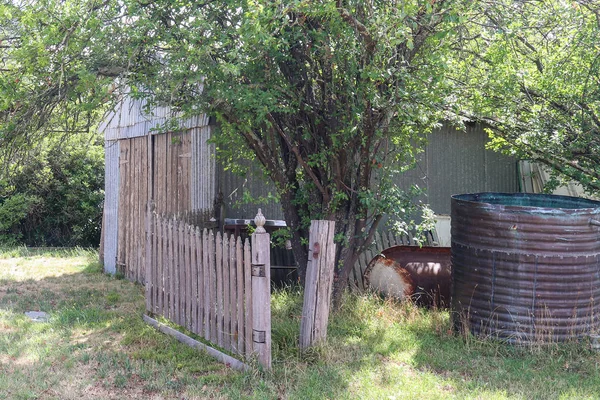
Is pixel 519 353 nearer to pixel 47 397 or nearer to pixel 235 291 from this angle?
pixel 235 291

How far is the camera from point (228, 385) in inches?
195

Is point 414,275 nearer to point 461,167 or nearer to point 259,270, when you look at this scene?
point 259,270

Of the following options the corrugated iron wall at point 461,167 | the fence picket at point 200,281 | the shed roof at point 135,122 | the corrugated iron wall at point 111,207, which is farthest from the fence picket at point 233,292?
the corrugated iron wall at point 461,167

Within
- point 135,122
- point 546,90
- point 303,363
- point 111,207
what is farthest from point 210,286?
point 111,207

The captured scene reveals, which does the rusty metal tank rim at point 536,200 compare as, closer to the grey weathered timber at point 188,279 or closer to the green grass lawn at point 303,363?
the green grass lawn at point 303,363

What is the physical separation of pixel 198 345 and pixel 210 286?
661 mm

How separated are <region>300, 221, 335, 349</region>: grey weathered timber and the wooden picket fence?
1.67 ft

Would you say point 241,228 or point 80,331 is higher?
point 241,228

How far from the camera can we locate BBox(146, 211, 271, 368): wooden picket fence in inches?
200

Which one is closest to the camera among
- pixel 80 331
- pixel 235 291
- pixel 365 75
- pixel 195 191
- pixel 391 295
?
pixel 235 291

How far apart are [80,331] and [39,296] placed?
236 centimetres

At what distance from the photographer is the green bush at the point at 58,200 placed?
14.9m

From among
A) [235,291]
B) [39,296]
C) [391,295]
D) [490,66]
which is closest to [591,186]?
[490,66]

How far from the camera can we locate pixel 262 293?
16.6ft
